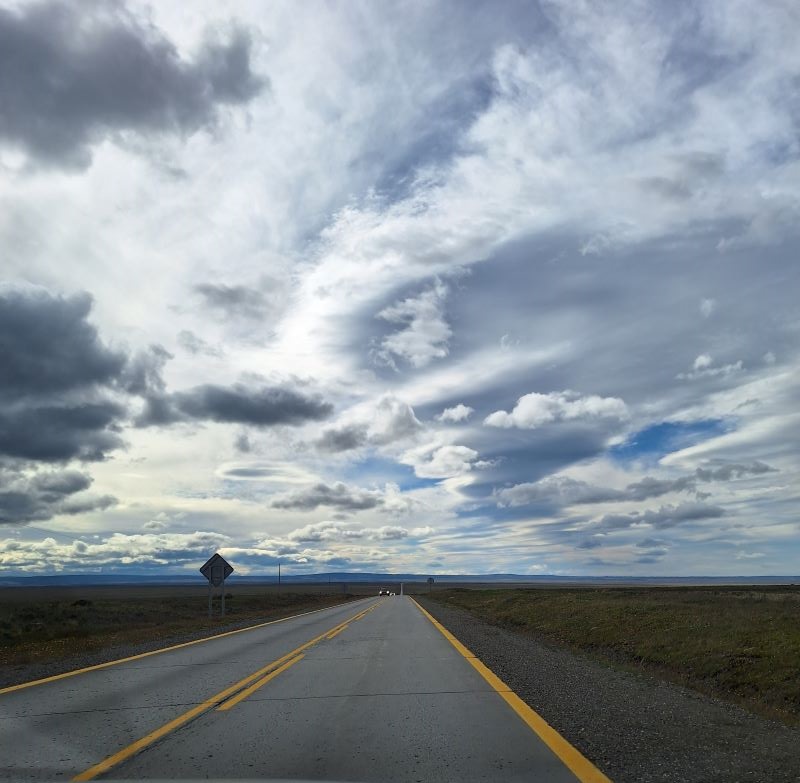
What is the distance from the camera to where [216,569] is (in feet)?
110

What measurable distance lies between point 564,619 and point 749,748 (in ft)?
57.6

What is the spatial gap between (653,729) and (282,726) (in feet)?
12.9

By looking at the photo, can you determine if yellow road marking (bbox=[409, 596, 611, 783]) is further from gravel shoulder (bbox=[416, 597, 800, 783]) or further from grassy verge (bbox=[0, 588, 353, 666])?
grassy verge (bbox=[0, 588, 353, 666])

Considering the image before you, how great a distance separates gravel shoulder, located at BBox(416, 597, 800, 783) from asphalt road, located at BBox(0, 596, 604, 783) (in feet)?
1.24

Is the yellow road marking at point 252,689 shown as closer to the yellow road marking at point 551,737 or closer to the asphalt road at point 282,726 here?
the asphalt road at point 282,726

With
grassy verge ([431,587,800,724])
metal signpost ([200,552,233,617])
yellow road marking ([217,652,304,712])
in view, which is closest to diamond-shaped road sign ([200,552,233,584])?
metal signpost ([200,552,233,617])

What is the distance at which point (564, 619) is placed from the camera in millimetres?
23078

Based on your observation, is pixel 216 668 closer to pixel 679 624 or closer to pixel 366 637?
pixel 366 637

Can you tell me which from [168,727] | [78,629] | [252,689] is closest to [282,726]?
[168,727]

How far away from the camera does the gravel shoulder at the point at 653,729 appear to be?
5.57 meters

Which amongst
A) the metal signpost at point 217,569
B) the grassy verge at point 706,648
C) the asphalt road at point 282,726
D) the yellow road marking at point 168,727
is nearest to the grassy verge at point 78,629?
the metal signpost at point 217,569

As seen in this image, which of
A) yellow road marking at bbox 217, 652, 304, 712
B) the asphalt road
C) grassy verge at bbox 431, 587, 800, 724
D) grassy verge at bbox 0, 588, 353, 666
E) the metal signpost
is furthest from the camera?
the metal signpost

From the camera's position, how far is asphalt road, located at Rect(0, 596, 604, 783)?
Result: 5688mm

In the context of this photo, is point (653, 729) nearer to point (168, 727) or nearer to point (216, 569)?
point (168, 727)
